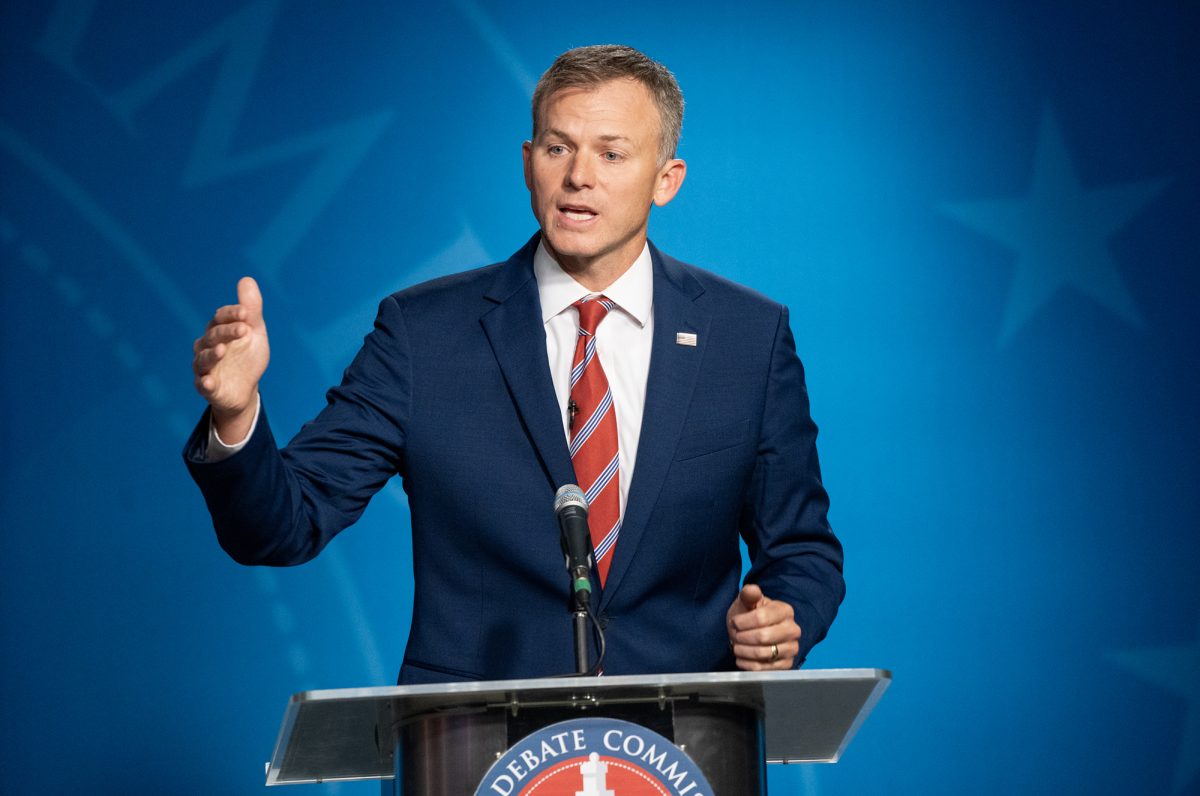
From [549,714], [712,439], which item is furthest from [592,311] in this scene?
[549,714]

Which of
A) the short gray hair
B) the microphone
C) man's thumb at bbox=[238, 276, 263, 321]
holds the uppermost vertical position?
the short gray hair

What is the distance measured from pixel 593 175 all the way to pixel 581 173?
0.02 m

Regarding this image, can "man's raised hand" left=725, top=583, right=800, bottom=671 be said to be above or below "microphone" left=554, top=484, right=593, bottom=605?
below

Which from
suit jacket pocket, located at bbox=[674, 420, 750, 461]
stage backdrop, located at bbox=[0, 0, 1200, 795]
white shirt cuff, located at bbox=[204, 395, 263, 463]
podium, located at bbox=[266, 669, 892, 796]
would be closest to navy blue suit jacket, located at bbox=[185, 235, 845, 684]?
suit jacket pocket, located at bbox=[674, 420, 750, 461]

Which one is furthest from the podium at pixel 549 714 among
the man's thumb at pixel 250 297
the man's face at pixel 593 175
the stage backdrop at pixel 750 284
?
the stage backdrop at pixel 750 284

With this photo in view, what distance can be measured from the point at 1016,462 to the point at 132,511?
7.12ft

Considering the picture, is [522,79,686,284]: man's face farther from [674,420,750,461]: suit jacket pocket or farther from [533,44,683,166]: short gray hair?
[674,420,750,461]: suit jacket pocket

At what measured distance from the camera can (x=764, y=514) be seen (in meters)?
2.31

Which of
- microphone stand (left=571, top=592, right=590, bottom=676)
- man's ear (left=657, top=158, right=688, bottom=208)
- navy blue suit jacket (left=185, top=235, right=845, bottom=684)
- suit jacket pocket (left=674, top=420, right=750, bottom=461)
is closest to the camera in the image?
microphone stand (left=571, top=592, right=590, bottom=676)

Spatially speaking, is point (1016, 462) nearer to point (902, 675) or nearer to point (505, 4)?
point (902, 675)

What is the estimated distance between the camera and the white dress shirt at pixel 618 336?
7.36ft

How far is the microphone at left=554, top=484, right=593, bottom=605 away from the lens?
5.30 ft

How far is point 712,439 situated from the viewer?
2.25m

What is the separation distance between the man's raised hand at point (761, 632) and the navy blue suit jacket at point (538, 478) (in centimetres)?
17
